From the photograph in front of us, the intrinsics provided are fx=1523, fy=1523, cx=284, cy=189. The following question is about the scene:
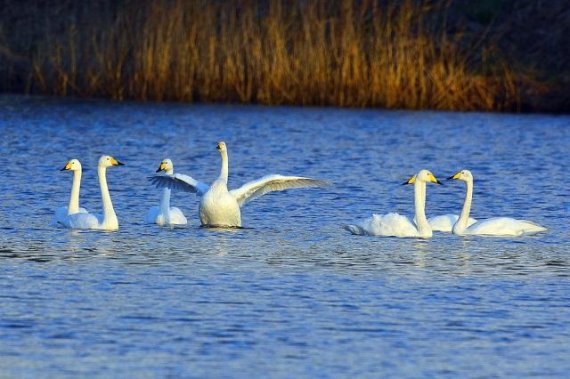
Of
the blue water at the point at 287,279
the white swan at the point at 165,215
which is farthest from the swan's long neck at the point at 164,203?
the blue water at the point at 287,279

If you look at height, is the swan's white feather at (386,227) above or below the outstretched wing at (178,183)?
below

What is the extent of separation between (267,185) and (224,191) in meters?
0.59

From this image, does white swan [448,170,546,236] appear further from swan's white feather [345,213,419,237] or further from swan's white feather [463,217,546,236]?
swan's white feather [345,213,419,237]

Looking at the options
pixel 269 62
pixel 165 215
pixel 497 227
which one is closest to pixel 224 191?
pixel 165 215

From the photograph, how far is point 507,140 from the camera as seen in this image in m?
22.9

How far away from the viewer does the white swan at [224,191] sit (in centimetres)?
1326

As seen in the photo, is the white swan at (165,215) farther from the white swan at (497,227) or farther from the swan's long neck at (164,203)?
the white swan at (497,227)

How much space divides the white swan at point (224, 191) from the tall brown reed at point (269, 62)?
1147 cm

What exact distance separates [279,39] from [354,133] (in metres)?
2.60

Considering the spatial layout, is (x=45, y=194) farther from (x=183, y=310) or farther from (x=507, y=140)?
(x=507, y=140)

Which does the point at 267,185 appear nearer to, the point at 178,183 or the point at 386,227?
the point at 178,183

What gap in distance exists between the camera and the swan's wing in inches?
532

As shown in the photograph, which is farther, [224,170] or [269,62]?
[269,62]

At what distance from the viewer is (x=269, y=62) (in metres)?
25.5
